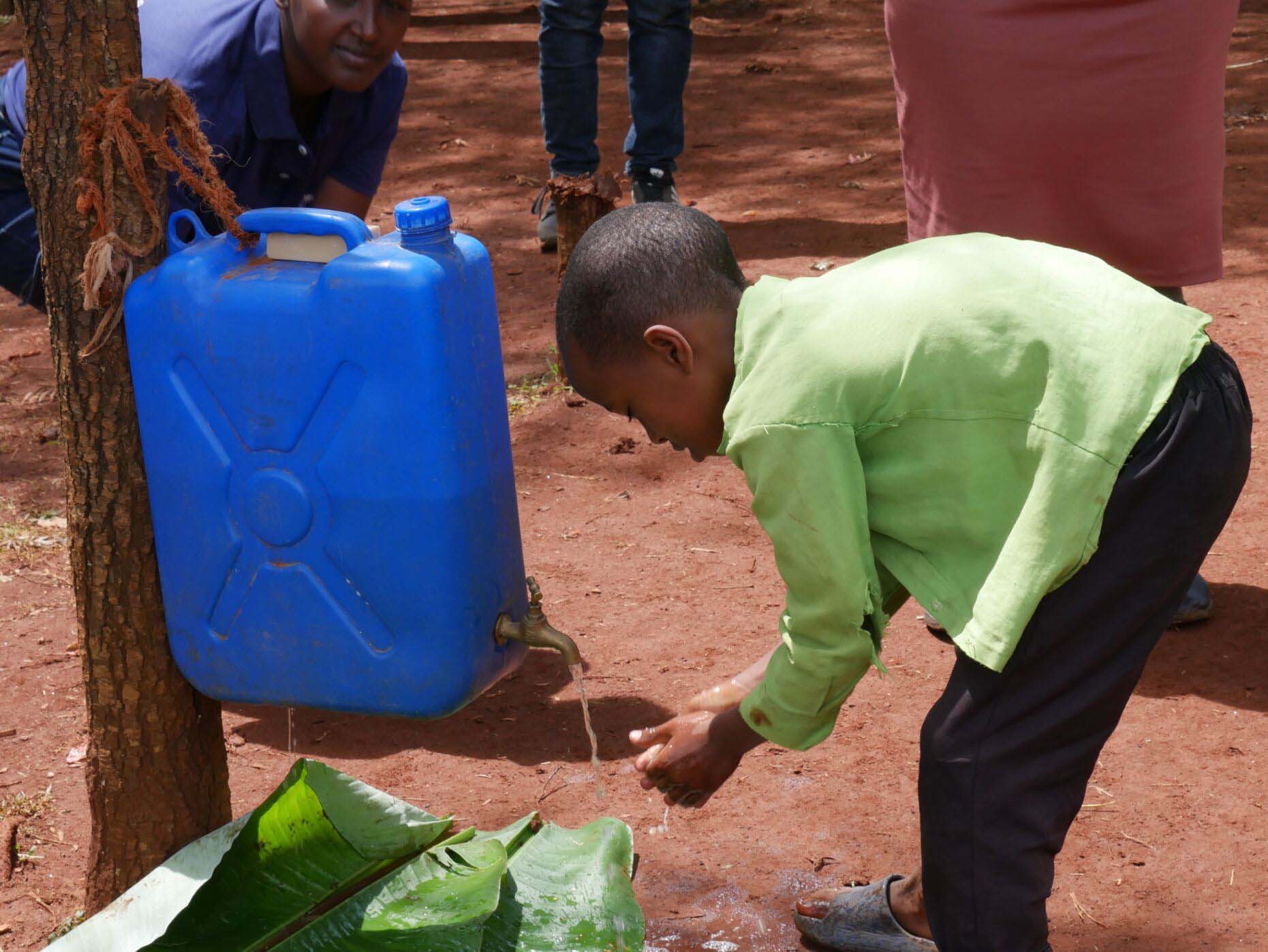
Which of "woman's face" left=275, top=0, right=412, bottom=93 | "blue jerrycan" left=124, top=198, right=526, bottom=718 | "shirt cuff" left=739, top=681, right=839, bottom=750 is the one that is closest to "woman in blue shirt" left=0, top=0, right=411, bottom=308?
"woman's face" left=275, top=0, right=412, bottom=93

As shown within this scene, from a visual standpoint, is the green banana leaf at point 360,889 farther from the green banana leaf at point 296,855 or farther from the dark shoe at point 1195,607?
the dark shoe at point 1195,607

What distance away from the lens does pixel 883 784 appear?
8.51 feet

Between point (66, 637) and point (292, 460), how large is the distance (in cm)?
153

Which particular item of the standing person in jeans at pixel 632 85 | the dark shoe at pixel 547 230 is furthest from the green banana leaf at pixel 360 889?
the dark shoe at pixel 547 230

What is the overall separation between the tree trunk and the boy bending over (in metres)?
0.66

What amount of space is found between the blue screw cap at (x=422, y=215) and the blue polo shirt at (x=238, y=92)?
3.37 feet

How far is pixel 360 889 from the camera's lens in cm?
206

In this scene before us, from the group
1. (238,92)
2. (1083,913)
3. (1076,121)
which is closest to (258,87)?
(238,92)

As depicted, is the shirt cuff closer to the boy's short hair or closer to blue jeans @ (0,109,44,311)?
the boy's short hair

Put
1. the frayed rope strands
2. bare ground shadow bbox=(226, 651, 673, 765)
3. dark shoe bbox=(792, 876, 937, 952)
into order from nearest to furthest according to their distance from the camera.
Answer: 1. the frayed rope strands
2. dark shoe bbox=(792, 876, 937, 952)
3. bare ground shadow bbox=(226, 651, 673, 765)

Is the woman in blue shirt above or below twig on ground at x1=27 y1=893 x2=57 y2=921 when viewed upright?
above

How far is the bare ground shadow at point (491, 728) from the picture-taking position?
278 cm

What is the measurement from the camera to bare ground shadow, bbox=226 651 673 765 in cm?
278

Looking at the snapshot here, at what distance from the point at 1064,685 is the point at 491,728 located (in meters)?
1.41
